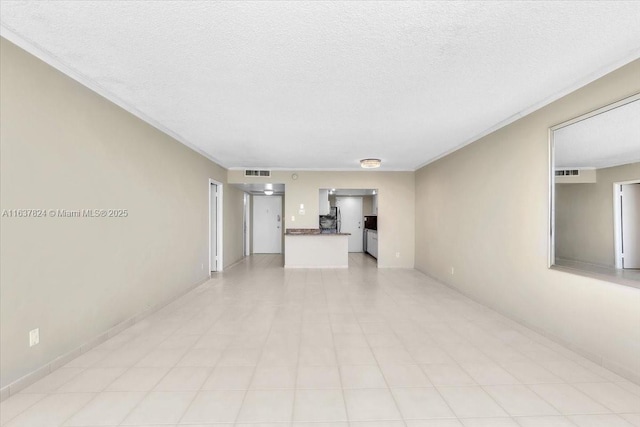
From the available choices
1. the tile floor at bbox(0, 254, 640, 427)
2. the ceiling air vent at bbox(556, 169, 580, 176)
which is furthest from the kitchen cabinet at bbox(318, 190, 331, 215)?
the ceiling air vent at bbox(556, 169, 580, 176)

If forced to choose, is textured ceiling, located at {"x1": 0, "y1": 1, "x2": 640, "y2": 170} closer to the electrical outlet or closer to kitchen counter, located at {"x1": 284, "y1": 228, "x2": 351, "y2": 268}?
the electrical outlet

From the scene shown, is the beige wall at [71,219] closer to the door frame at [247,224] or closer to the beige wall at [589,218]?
the beige wall at [589,218]

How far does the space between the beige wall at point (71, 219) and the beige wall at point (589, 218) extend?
4548 millimetres

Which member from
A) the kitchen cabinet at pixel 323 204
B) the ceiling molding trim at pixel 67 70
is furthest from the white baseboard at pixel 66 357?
the kitchen cabinet at pixel 323 204

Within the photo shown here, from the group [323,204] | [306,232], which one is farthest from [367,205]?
[306,232]

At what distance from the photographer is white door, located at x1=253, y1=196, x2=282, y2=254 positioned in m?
10.4

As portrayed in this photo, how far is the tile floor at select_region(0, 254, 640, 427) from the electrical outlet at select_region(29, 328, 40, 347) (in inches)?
11.7

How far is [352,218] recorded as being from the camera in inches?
454

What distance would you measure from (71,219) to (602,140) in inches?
184

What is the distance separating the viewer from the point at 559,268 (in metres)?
3.04

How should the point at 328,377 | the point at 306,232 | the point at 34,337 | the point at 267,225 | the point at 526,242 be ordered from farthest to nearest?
the point at 267,225
the point at 306,232
the point at 526,242
the point at 328,377
the point at 34,337

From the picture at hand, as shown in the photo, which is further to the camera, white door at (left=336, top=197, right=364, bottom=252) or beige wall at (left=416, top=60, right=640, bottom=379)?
white door at (left=336, top=197, right=364, bottom=252)

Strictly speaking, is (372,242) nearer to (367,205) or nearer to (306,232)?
(367,205)

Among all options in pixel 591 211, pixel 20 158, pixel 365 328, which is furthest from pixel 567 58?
pixel 20 158
